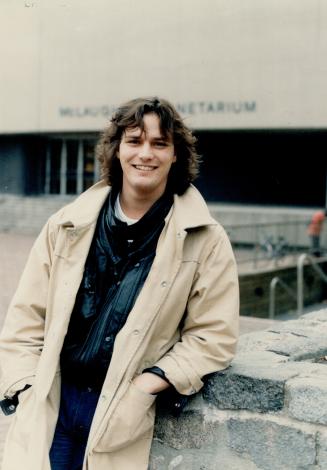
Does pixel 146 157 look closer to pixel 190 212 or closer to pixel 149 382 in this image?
pixel 190 212

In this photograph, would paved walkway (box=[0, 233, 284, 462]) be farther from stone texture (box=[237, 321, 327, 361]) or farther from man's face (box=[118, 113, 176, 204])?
man's face (box=[118, 113, 176, 204])

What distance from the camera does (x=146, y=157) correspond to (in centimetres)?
279

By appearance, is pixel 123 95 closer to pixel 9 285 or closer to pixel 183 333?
pixel 9 285

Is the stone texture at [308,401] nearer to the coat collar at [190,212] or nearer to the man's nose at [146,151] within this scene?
the coat collar at [190,212]

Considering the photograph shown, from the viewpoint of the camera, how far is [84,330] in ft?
9.18

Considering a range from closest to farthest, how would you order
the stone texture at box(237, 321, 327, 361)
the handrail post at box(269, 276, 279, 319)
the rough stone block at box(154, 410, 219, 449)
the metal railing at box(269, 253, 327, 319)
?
the rough stone block at box(154, 410, 219, 449), the stone texture at box(237, 321, 327, 361), the metal railing at box(269, 253, 327, 319), the handrail post at box(269, 276, 279, 319)

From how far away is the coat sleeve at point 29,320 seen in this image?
2.89 meters

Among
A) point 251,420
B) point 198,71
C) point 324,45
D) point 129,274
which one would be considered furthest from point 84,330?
point 198,71

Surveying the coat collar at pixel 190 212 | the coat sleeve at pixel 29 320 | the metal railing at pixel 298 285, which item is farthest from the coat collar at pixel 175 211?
the metal railing at pixel 298 285

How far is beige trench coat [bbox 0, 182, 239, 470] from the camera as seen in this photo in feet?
8.78

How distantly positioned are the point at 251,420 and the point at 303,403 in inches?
8.6

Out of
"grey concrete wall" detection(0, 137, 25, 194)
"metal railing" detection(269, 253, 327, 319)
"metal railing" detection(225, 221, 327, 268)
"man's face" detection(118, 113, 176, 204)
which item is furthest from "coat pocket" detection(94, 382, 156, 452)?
"grey concrete wall" detection(0, 137, 25, 194)

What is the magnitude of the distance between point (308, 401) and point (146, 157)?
1.06 metres

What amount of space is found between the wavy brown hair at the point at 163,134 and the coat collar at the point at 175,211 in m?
0.06
